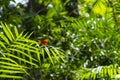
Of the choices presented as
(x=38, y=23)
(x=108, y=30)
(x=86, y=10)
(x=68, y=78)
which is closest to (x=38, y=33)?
(x=38, y=23)

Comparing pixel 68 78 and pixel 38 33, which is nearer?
pixel 68 78

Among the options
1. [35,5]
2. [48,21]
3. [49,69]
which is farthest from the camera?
[35,5]

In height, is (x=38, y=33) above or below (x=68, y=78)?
above

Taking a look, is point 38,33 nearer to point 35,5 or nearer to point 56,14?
point 56,14

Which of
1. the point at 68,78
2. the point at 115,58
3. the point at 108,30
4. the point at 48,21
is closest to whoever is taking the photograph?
the point at 108,30

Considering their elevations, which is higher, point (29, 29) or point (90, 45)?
point (29, 29)

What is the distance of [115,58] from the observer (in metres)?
2.67

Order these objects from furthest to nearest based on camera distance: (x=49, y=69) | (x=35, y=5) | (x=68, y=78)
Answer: (x=35, y=5)
(x=68, y=78)
(x=49, y=69)

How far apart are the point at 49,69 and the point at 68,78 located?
0.36 m

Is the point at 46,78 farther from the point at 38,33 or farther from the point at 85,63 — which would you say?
the point at 38,33

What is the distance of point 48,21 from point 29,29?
301 mm

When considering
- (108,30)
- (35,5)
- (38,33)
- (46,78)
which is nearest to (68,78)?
(46,78)

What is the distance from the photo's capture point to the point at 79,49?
3197 mm

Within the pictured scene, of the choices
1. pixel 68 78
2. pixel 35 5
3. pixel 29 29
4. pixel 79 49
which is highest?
pixel 35 5
